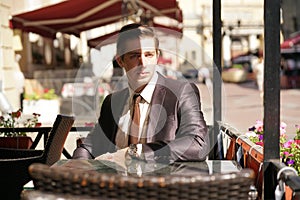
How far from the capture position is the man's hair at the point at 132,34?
244 cm

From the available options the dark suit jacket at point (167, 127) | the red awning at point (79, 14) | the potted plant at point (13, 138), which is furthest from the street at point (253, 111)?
the dark suit jacket at point (167, 127)

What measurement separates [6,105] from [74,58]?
1313cm

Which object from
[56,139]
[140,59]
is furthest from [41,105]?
[140,59]

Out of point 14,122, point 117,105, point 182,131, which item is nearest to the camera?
point 182,131

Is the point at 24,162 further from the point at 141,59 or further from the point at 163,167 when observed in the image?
the point at 163,167

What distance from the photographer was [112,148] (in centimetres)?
259

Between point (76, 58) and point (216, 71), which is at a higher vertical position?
point (76, 58)

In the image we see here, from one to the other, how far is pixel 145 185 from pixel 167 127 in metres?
1.04

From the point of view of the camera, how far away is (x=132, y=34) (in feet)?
8.00

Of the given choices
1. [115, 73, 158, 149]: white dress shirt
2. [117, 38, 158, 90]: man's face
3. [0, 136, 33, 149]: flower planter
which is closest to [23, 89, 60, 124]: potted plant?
[0, 136, 33, 149]: flower planter

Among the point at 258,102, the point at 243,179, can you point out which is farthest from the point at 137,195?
the point at 258,102

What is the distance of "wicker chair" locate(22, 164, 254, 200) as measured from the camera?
138 centimetres

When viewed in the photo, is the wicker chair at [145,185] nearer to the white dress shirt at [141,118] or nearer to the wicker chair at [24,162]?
the white dress shirt at [141,118]

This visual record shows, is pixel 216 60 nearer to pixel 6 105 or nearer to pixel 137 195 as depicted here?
pixel 137 195
